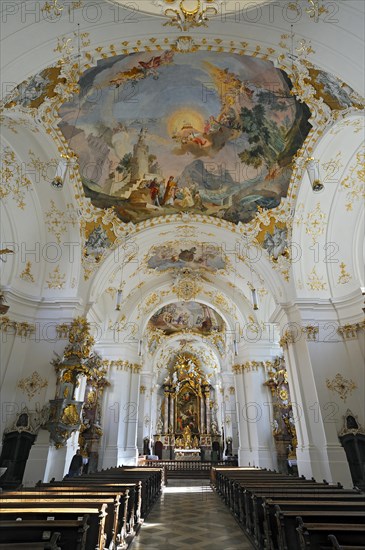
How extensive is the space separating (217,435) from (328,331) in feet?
62.8

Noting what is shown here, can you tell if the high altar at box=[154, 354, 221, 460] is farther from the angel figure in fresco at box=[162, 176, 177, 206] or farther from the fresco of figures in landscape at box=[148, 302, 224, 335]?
the angel figure in fresco at box=[162, 176, 177, 206]

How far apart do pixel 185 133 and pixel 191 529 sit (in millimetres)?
9504

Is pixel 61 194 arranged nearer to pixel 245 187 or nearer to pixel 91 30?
pixel 91 30

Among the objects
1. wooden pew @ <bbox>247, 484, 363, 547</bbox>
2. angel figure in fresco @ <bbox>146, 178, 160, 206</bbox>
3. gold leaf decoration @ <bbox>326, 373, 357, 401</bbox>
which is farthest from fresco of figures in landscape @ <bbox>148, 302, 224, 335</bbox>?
wooden pew @ <bbox>247, 484, 363, 547</bbox>

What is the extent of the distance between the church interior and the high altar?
12848 mm

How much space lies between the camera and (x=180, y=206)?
39.3ft

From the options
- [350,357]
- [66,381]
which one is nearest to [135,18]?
[66,381]

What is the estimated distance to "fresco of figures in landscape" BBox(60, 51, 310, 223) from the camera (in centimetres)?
829

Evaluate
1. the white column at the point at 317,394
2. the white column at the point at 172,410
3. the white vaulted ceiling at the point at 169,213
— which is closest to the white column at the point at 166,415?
the white column at the point at 172,410

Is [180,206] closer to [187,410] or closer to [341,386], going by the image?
[341,386]

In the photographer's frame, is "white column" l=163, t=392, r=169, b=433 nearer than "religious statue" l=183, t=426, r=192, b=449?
No

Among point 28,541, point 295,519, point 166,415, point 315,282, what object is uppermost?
point 315,282

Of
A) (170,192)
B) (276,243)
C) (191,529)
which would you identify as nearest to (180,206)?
(170,192)

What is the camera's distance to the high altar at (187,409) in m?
26.7
